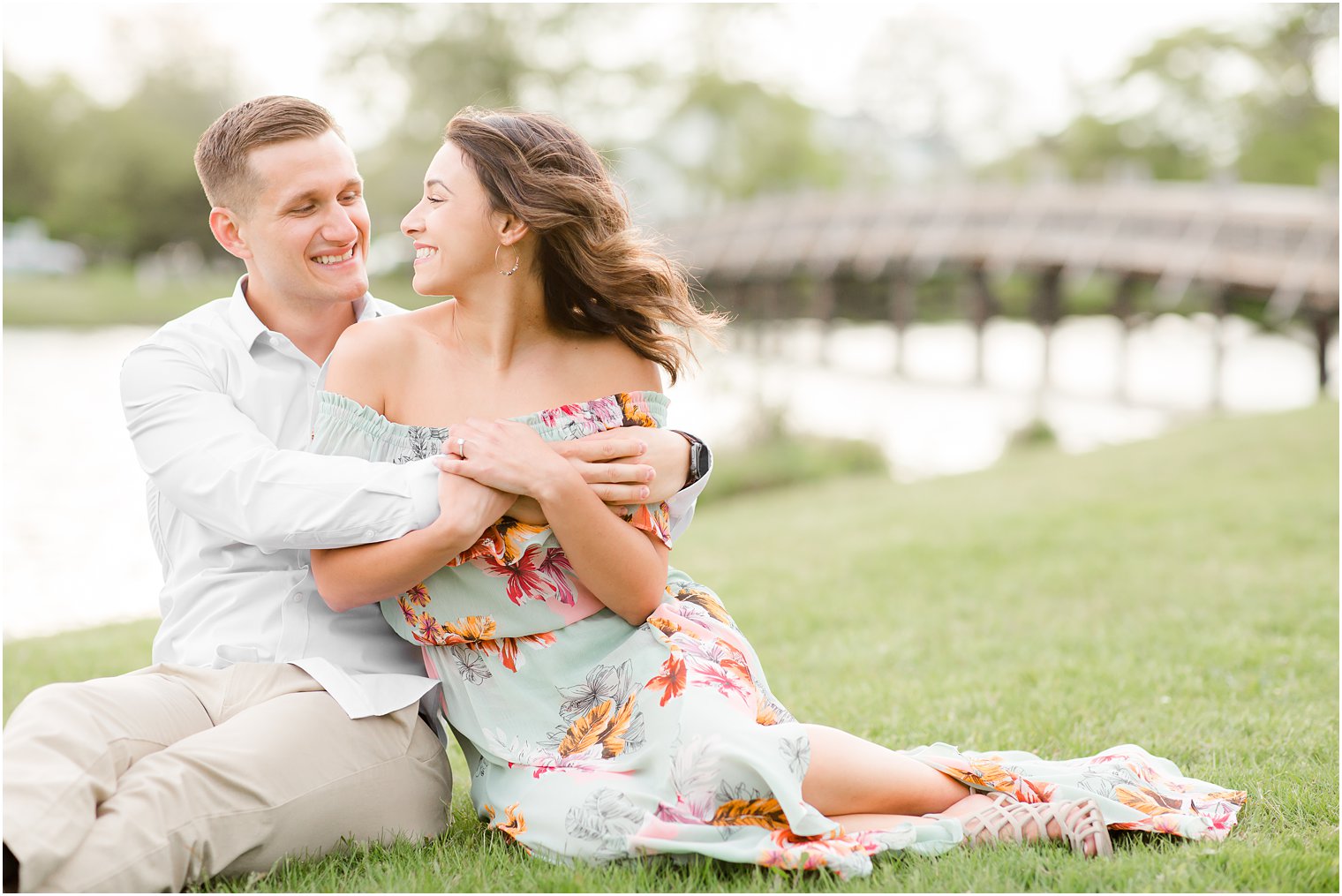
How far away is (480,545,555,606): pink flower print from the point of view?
124 inches

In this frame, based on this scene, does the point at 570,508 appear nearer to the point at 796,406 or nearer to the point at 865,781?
the point at 865,781

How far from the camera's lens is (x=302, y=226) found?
11.4 feet

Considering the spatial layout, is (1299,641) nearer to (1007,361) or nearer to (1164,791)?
(1164,791)

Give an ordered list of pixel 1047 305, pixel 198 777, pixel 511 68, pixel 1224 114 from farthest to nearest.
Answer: pixel 1224 114 < pixel 511 68 < pixel 1047 305 < pixel 198 777

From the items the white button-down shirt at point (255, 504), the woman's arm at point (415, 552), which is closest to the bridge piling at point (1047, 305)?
the white button-down shirt at point (255, 504)

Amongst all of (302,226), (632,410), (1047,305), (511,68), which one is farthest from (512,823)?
(511,68)

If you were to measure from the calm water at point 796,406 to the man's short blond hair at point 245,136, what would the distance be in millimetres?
1390

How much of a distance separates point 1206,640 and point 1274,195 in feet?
58.0

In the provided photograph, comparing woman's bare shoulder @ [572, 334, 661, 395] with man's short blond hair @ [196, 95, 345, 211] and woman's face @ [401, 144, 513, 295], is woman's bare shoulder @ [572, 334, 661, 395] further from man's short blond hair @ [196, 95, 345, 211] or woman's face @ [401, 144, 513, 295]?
man's short blond hair @ [196, 95, 345, 211]

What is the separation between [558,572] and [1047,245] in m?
23.1

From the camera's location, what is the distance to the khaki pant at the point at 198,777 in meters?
2.59

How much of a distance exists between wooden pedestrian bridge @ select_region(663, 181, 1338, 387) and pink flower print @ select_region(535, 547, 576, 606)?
33.2 ft

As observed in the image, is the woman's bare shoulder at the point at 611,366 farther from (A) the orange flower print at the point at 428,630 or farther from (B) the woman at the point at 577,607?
(A) the orange flower print at the point at 428,630

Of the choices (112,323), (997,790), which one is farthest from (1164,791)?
(112,323)
